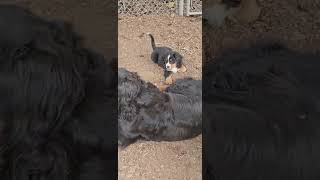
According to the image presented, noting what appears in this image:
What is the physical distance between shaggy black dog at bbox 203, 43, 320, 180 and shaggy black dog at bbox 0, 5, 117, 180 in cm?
20

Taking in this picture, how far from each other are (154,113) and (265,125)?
0.25 metres

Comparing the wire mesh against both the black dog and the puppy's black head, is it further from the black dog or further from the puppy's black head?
the puppy's black head

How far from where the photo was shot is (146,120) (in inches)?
52.0

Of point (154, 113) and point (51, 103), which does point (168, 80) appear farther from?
point (51, 103)

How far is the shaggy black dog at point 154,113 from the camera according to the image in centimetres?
129

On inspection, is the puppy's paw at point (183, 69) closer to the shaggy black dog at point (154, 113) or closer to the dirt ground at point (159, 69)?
the dirt ground at point (159, 69)

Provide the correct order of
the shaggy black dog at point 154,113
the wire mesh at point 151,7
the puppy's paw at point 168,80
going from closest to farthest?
1. the shaggy black dog at point 154,113
2. the puppy's paw at point 168,80
3. the wire mesh at point 151,7

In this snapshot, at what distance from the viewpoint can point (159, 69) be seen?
3139 millimetres

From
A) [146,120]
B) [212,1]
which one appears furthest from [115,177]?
[212,1]

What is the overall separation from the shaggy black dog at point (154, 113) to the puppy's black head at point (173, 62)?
1.60 metres

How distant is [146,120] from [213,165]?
0.19 metres

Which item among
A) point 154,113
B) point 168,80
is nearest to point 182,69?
point 168,80

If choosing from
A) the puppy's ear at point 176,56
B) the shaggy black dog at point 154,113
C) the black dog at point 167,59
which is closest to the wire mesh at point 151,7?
the black dog at point 167,59

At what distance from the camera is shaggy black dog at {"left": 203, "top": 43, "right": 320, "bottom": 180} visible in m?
1.13
